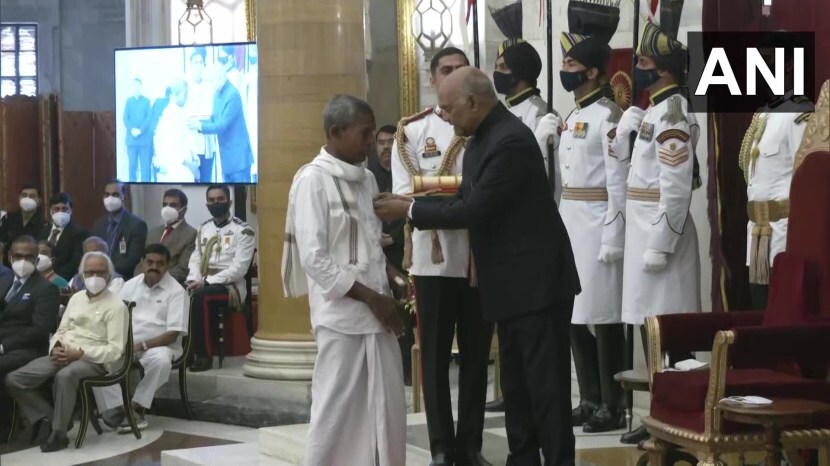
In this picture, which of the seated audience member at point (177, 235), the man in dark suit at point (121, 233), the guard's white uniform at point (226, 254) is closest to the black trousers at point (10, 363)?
the guard's white uniform at point (226, 254)

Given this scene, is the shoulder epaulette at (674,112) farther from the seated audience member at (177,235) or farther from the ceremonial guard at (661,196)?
the seated audience member at (177,235)

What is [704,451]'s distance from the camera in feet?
16.8

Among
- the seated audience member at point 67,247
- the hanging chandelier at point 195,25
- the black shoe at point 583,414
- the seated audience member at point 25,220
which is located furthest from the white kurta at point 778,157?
the hanging chandelier at point 195,25

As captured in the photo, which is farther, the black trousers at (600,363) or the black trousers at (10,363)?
the black trousers at (10,363)

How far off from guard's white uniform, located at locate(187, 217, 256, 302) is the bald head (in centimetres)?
625

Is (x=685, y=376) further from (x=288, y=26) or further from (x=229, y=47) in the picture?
(x=229, y=47)

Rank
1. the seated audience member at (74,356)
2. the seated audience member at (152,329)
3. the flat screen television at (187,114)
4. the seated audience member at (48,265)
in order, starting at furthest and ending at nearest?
the flat screen television at (187,114)
the seated audience member at (48,265)
the seated audience member at (152,329)
the seated audience member at (74,356)

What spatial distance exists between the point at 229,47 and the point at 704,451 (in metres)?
8.85

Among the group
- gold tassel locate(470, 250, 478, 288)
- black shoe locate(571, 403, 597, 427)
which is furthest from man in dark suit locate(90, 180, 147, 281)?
gold tassel locate(470, 250, 478, 288)

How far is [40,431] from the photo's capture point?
985 centimetres

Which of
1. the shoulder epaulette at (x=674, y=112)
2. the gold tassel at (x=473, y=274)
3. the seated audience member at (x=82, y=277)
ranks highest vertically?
the shoulder epaulette at (x=674, y=112)

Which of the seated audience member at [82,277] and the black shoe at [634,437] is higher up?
the seated audience member at [82,277]

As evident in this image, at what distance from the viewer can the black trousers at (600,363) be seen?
7.04 meters

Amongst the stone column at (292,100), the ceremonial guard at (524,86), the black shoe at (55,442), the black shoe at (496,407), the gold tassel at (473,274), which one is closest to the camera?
the gold tassel at (473,274)
